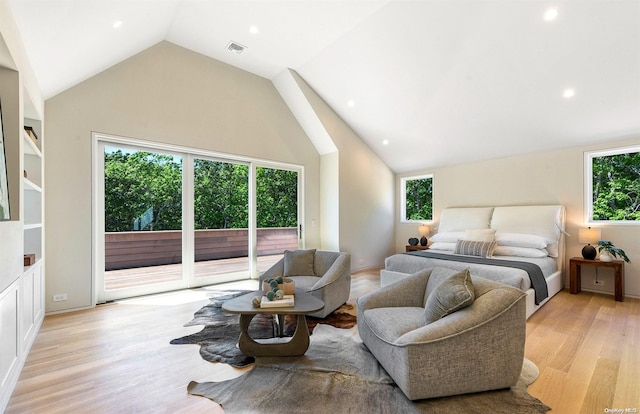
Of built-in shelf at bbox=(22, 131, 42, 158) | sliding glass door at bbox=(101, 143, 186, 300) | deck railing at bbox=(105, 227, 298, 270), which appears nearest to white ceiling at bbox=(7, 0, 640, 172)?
built-in shelf at bbox=(22, 131, 42, 158)

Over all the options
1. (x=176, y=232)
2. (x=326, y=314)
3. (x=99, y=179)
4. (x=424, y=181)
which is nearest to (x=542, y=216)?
(x=424, y=181)

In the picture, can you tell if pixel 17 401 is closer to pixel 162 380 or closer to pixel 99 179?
pixel 162 380

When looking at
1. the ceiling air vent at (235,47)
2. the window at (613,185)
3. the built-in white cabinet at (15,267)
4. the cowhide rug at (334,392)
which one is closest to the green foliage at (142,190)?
the built-in white cabinet at (15,267)

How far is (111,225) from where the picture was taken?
4105mm

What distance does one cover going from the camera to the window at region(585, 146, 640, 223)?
431 cm

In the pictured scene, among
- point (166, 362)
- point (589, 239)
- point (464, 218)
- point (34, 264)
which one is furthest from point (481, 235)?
point (34, 264)

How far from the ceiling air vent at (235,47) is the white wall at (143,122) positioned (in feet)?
1.63

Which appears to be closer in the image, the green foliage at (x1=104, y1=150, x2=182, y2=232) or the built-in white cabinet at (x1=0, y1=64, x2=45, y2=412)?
the built-in white cabinet at (x1=0, y1=64, x2=45, y2=412)

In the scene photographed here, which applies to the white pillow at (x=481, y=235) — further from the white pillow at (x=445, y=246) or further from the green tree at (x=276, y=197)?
the green tree at (x=276, y=197)

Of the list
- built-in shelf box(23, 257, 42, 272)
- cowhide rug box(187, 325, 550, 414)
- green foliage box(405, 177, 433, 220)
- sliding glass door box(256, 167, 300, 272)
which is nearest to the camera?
cowhide rug box(187, 325, 550, 414)

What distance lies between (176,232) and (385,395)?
3873mm

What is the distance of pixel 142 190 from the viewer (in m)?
4.38

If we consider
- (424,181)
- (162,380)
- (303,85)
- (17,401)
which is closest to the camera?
(17,401)

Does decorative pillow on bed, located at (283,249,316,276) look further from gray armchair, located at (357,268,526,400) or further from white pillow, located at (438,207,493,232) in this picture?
white pillow, located at (438,207,493,232)
